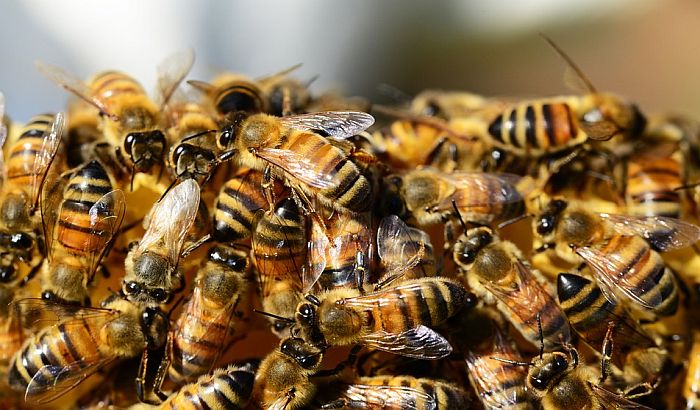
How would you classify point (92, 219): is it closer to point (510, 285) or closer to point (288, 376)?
point (288, 376)

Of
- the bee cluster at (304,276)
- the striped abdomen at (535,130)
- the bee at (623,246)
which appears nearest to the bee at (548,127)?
the striped abdomen at (535,130)

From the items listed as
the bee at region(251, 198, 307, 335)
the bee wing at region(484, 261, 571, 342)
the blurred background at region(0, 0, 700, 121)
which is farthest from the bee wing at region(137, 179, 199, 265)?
the blurred background at region(0, 0, 700, 121)

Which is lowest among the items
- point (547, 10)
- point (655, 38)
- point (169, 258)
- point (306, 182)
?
point (655, 38)

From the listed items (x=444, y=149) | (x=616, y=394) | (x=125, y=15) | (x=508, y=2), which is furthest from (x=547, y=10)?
(x=616, y=394)

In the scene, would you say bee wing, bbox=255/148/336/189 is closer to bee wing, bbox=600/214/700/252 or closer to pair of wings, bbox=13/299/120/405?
pair of wings, bbox=13/299/120/405

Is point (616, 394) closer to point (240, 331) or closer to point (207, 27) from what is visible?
point (240, 331)


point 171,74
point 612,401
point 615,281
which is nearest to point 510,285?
point 615,281
